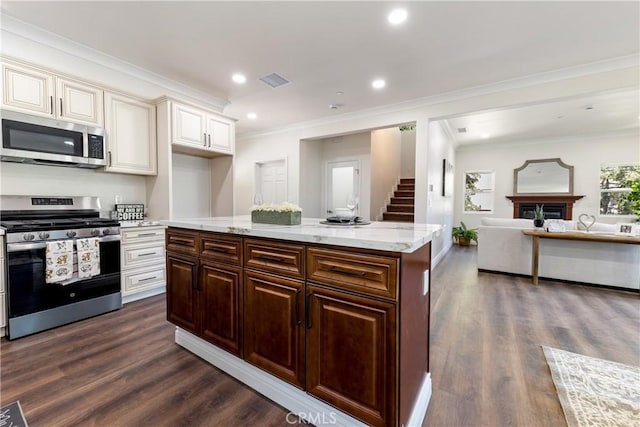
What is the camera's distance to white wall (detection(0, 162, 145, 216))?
257 cm

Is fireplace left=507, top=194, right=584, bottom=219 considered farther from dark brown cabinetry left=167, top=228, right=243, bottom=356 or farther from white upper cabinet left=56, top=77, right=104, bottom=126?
white upper cabinet left=56, top=77, right=104, bottom=126

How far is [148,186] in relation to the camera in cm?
361

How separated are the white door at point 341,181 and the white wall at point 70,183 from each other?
12.2 feet

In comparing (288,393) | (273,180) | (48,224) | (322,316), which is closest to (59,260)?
(48,224)

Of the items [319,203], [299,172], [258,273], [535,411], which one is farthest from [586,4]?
[319,203]

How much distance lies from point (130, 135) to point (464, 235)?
24.8 ft

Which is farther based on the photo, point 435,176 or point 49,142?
point 435,176

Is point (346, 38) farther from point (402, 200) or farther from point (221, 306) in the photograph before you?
point (402, 200)

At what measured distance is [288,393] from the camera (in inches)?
60.1

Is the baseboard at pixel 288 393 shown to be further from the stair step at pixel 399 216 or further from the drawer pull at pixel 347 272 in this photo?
the stair step at pixel 399 216

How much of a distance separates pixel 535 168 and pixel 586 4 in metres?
6.32

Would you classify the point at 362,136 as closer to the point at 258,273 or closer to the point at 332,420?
the point at 258,273

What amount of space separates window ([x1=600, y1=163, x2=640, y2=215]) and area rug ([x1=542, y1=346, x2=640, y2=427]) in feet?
22.3

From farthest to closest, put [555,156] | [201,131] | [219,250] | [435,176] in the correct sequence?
[555,156], [435,176], [201,131], [219,250]
